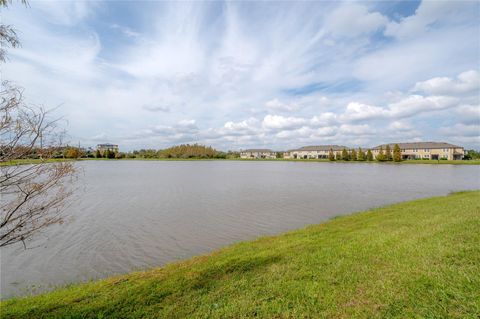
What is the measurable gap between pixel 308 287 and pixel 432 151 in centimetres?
12319

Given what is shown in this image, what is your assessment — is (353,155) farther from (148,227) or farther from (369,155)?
(148,227)

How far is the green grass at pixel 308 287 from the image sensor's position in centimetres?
430

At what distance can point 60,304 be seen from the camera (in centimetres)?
524

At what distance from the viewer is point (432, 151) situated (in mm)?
102625

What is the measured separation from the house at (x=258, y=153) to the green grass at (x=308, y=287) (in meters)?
181

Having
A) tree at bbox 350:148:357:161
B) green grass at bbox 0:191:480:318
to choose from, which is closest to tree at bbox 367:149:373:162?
tree at bbox 350:148:357:161

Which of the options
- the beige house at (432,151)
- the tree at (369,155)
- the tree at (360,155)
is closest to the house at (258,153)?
the tree at (360,155)

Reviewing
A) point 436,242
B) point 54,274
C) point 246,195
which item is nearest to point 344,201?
point 246,195

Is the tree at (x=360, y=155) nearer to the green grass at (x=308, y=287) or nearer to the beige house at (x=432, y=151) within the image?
the beige house at (x=432, y=151)

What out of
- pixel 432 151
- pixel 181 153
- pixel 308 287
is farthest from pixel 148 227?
pixel 181 153

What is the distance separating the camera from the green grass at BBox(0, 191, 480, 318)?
4.30 m

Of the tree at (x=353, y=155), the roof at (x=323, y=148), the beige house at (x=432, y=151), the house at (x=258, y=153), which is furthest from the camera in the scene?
the house at (x=258, y=153)

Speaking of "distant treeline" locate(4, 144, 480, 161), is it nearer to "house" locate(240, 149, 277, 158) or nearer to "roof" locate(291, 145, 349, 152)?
"house" locate(240, 149, 277, 158)

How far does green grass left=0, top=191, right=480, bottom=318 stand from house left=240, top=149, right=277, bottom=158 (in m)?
181
